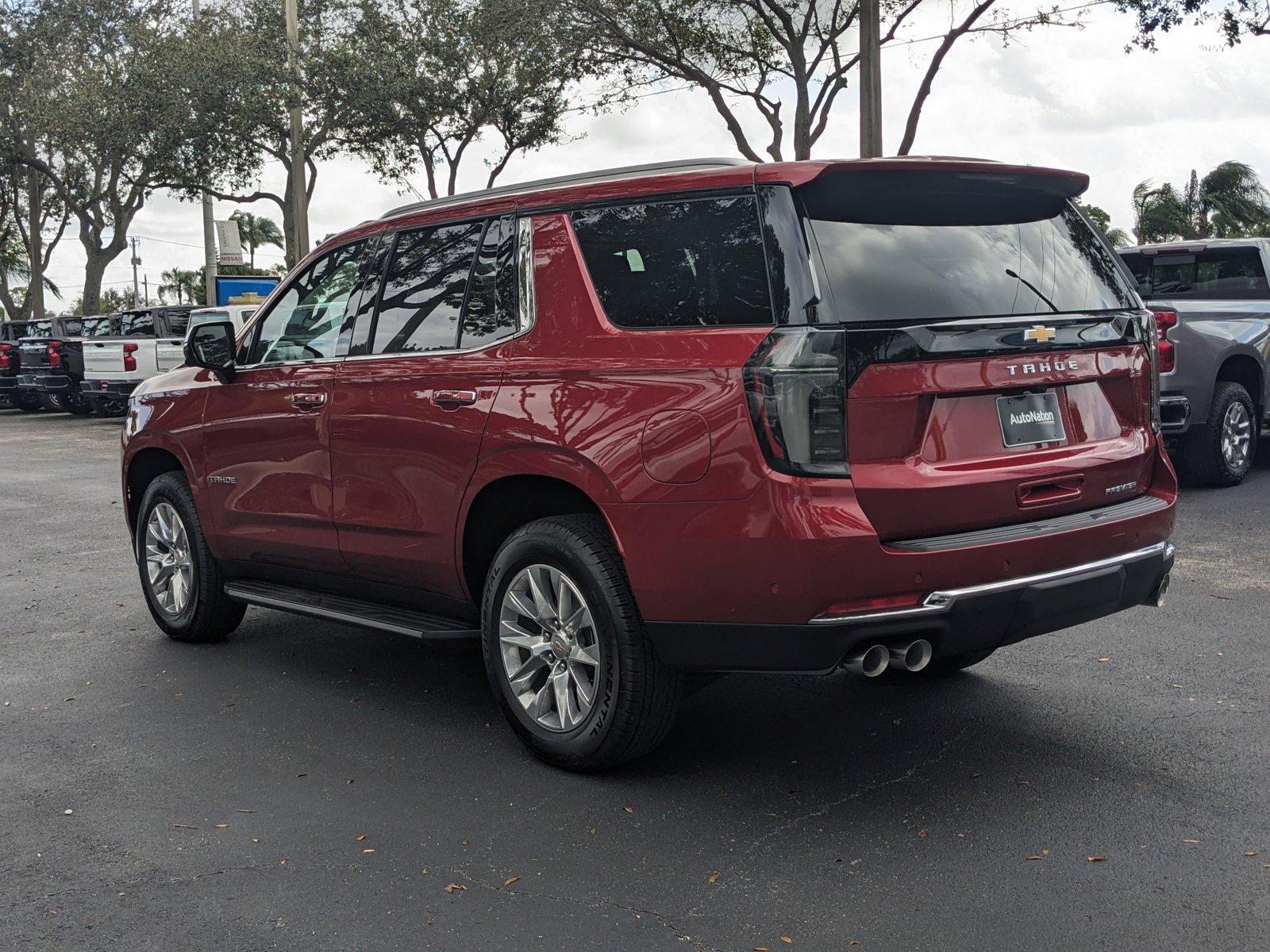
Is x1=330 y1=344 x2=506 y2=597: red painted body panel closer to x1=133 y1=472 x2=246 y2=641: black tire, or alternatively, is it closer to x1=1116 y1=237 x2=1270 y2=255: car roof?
x1=133 y1=472 x2=246 y2=641: black tire

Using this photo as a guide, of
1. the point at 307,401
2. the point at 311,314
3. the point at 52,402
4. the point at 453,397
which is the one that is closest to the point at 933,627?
the point at 453,397

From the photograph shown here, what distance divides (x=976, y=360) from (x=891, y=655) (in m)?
0.92

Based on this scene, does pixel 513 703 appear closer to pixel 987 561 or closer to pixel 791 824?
pixel 791 824

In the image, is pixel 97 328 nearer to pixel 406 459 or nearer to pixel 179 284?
pixel 406 459

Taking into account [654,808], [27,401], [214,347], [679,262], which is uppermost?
[679,262]

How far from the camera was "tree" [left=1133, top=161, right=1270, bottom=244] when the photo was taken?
148ft

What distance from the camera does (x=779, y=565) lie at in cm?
387

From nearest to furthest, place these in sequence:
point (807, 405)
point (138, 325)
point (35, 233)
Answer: point (807, 405)
point (138, 325)
point (35, 233)

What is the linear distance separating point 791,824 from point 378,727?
1.81m

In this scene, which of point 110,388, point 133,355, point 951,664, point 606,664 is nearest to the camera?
point 606,664

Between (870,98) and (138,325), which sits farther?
(138,325)

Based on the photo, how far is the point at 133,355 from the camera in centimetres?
2275

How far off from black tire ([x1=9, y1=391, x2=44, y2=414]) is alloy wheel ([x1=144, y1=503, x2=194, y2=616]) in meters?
23.3

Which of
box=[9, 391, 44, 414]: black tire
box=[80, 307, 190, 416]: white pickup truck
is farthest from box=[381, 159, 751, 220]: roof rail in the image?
box=[9, 391, 44, 414]: black tire
